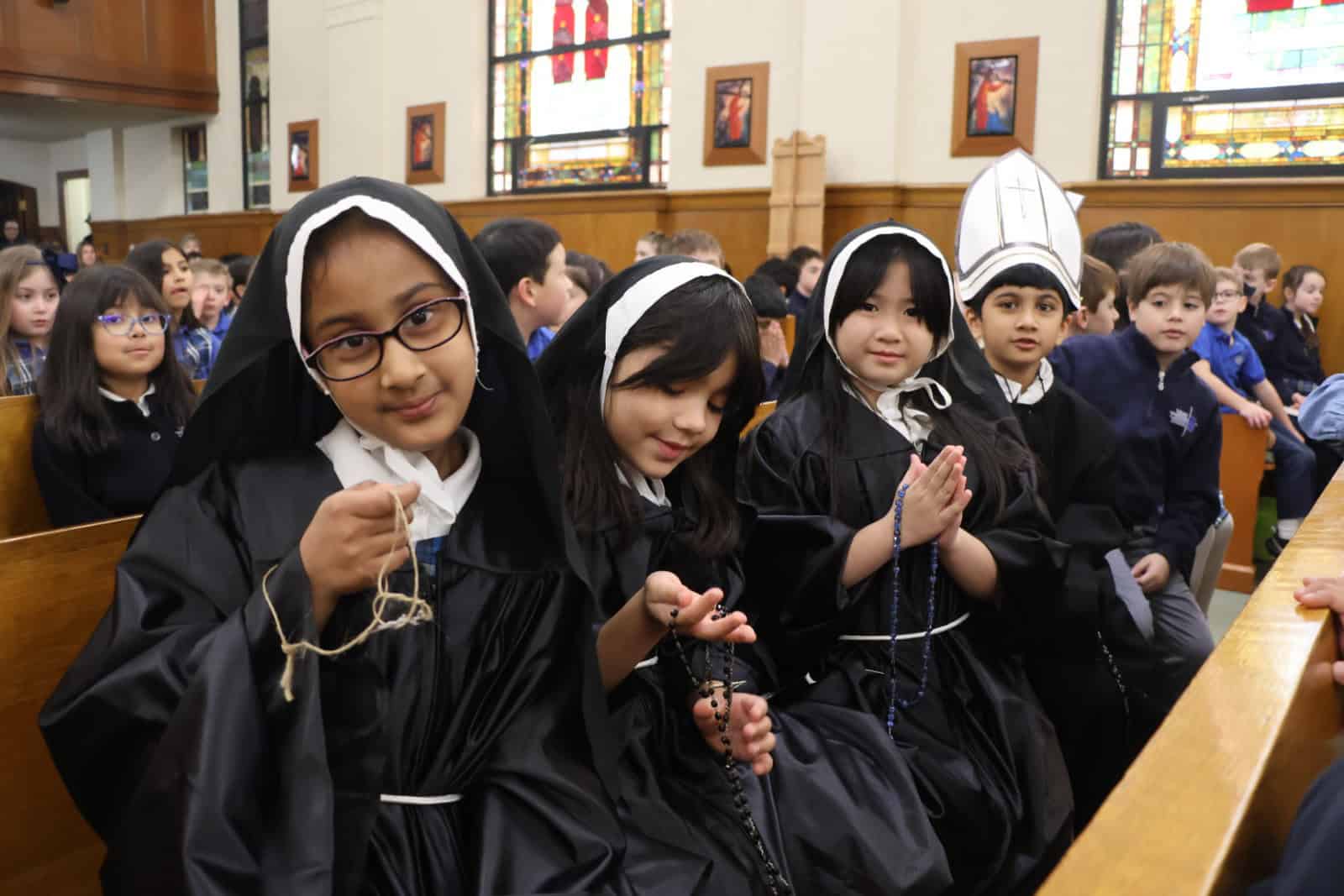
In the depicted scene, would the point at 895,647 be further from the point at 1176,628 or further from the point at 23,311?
the point at 23,311

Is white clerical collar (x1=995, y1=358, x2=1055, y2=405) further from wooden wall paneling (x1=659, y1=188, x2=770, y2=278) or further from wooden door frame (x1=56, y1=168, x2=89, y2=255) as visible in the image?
wooden door frame (x1=56, y1=168, x2=89, y2=255)

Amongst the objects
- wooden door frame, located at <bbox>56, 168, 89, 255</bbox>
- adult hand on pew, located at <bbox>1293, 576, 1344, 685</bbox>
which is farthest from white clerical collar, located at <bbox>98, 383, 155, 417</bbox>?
wooden door frame, located at <bbox>56, 168, 89, 255</bbox>

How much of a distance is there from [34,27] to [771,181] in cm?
1060

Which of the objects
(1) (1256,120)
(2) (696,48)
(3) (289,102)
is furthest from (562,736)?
(3) (289,102)

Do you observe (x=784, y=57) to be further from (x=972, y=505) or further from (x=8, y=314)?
(x=972, y=505)

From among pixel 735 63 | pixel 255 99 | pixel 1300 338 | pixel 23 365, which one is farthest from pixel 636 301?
pixel 255 99

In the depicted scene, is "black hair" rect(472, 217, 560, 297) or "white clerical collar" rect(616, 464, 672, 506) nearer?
"white clerical collar" rect(616, 464, 672, 506)

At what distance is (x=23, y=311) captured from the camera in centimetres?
430

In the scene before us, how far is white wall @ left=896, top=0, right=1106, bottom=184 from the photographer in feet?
29.6

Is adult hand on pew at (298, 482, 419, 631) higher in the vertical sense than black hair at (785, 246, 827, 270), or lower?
lower

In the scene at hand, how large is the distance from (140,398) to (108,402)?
0.11 meters

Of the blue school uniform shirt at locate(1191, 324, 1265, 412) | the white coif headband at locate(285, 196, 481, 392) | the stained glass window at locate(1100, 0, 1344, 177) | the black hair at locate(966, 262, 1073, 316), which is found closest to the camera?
the white coif headband at locate(285, 196, 481, 392)

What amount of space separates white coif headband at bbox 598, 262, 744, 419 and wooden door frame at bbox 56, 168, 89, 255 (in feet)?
68.6

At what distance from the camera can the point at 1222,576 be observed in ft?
18.2
